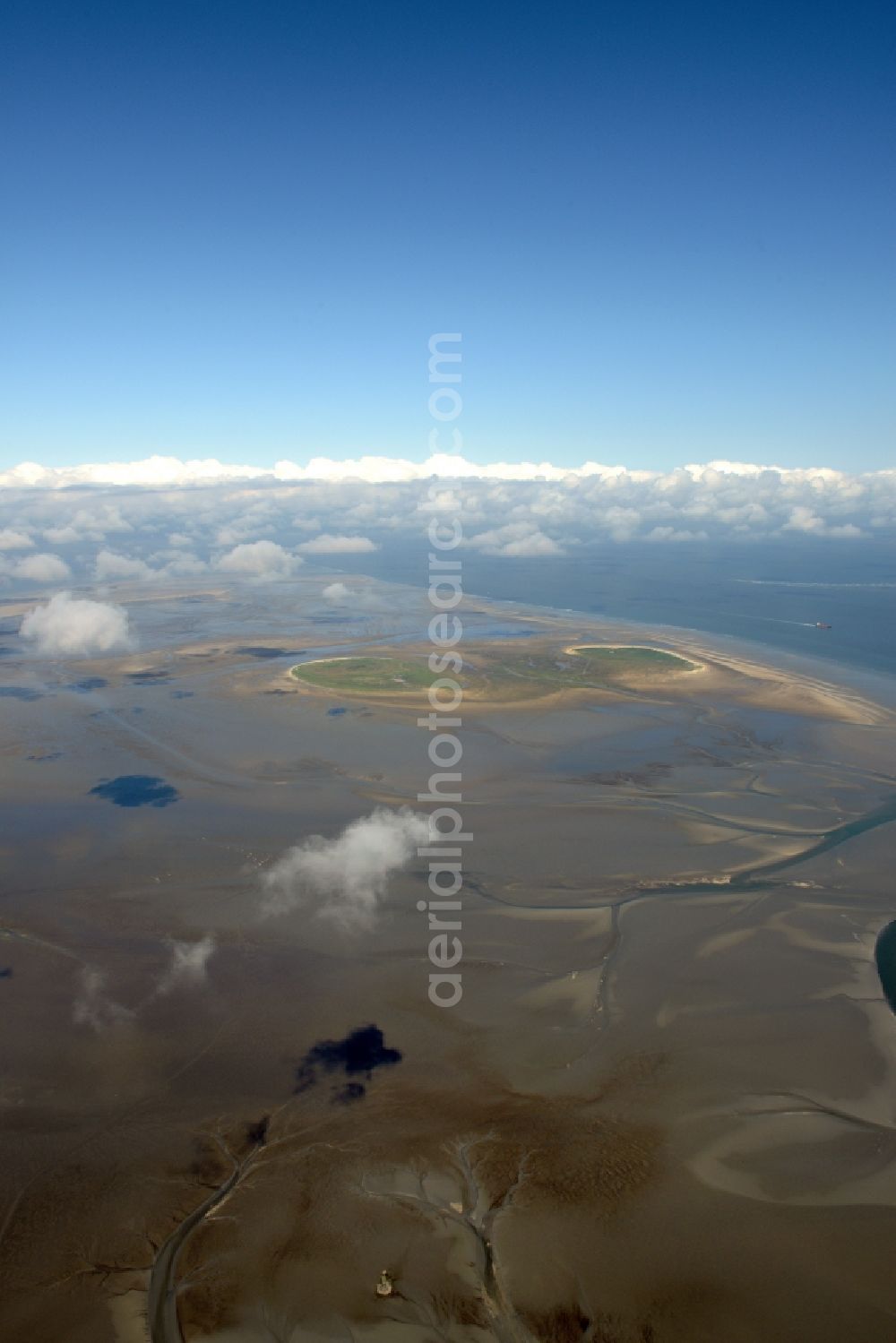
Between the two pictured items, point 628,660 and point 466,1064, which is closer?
point 466,1064

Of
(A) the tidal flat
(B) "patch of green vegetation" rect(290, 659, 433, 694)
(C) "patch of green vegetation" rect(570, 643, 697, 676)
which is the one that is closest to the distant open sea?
(C) "patch of green vegetation" rect(570, 643, 697, 676)

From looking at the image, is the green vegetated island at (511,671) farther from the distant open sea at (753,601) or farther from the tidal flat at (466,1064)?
the distant open sea at (753,601)

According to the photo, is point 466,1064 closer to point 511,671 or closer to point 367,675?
point 367,675

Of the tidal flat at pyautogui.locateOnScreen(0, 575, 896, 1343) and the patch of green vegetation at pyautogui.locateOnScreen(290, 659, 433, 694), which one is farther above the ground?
the patch of green vegetation at pyautogui.locateOnScreen(290, 659, 433, 694)

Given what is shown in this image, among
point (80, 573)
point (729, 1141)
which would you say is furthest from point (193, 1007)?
point (80, 573)

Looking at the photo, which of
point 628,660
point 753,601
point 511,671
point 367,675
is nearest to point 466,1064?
point 367,675

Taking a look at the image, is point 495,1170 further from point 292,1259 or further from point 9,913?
point 9,913

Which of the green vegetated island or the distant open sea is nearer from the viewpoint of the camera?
the green vegetated island

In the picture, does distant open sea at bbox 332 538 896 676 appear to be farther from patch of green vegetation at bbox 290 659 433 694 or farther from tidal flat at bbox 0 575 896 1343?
tidal flat at bbox 0 575 896 1343

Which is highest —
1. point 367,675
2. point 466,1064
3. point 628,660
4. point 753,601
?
point 753,601
